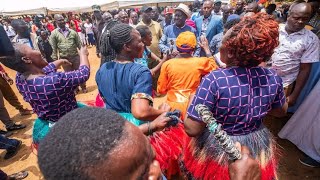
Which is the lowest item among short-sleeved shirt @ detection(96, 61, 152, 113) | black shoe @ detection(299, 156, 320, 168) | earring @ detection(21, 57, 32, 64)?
black shoe @ detection(299, 156, 320, 168)

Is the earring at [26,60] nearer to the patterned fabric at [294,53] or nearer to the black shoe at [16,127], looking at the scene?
the patterned fabric at [294,53]

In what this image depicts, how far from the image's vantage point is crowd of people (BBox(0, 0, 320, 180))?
0.75m

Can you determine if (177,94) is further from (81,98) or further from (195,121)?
(81,98)

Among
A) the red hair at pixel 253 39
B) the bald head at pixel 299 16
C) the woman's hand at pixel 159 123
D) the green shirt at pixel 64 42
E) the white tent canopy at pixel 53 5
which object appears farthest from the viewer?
the white tent canopy at pixel 53 5

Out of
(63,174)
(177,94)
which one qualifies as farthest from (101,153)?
(177,94)

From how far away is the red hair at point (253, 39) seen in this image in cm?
146

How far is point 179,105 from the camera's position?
2.83 m

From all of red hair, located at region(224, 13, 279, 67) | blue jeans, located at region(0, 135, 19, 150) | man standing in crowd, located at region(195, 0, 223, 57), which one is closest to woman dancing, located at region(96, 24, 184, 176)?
red hair, located at region(224, 13, 279, 67)

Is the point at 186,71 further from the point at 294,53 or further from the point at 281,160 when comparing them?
the point at 281,160

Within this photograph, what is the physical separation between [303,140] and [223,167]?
6.98 feet

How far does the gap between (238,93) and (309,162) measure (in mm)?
2359

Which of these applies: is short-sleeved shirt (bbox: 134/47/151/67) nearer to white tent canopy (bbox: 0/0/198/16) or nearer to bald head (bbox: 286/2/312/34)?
bald head (bbox: 286/2/312/34)

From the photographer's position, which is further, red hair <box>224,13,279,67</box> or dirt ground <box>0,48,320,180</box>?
dirt ground <box>0,48,320,180</box>

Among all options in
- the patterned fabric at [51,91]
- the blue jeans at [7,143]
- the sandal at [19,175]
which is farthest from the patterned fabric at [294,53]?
the blue jeans at [7,143]
